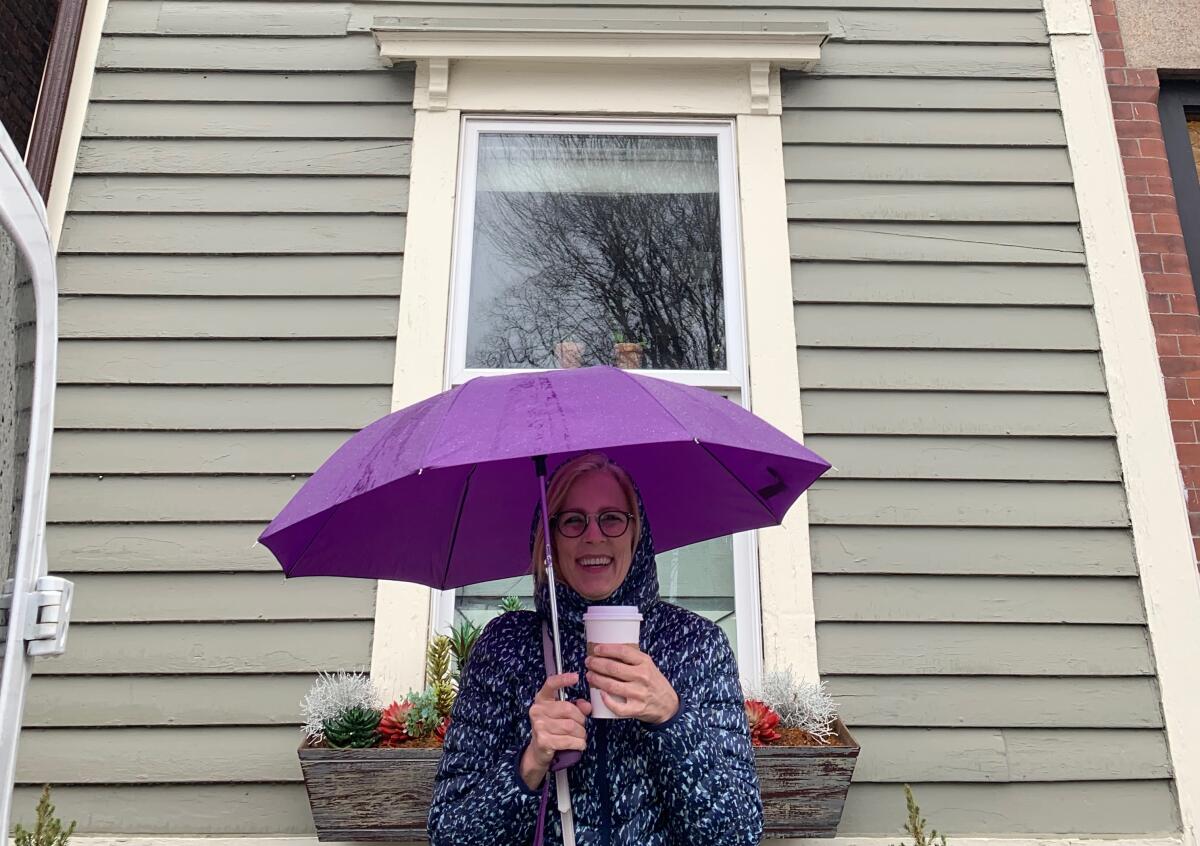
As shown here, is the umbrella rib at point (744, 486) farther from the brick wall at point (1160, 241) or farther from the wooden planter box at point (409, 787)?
the brick wall at point (1160, 241)

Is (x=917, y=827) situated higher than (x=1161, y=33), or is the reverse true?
(x=1161, y=33)

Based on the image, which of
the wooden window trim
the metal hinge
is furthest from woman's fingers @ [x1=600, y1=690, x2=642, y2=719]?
the wooden window trim

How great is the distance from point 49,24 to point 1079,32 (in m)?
5.79

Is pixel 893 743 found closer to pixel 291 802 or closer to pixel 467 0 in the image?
pixel 291 802

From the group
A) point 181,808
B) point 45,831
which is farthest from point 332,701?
point 45,831

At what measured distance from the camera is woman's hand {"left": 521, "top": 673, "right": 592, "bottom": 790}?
4.07 feet

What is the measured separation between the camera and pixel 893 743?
254 cm

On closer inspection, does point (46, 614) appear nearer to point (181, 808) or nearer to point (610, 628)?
point (610, 628)

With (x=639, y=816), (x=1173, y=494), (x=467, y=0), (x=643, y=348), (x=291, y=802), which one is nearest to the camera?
(x=639, y=816)

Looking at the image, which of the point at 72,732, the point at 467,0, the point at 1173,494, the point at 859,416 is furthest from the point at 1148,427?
the point at 72,732

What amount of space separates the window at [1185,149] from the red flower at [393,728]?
335cm

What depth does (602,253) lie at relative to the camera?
10.3 ft

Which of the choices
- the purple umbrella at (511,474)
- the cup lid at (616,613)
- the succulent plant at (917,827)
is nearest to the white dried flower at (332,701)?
the purple umbrella at (511,474)

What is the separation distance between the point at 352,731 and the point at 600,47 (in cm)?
259
